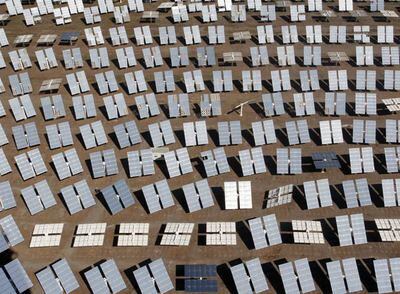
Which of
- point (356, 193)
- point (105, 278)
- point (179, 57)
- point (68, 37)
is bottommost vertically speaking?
point (356, 193)

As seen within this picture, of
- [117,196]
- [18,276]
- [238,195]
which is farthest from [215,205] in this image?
[18,276]

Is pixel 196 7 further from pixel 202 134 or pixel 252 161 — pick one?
pixel 252 161

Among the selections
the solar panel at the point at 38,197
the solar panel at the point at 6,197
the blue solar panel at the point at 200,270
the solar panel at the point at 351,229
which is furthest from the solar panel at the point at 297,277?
the solar panel at the point at 6,197

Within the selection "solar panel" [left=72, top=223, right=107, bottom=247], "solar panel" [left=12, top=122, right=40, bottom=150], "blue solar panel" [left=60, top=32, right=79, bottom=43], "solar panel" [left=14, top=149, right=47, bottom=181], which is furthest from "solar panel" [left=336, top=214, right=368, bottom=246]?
"blue solar panel" [left=60, top=32, right=79, bottom=43]

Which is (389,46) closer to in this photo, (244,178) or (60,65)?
(244,178)

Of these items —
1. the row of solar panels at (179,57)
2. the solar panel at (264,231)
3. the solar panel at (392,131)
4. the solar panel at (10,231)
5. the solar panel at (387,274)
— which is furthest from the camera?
the row of solar panels at (179,57)

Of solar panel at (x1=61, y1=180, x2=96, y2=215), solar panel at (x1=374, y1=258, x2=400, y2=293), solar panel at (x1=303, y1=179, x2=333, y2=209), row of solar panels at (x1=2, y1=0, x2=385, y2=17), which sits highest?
row of solar panels at (x1=2, y1=0, x2=385, y2=17)

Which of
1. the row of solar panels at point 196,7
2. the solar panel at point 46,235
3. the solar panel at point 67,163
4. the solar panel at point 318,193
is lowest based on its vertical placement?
the solar panel at point 318,193

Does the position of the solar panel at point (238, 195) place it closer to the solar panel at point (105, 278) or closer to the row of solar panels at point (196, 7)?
the solar panel at point (105, 278)

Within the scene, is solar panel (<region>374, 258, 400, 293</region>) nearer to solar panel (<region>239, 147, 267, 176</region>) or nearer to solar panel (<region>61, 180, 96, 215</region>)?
solar panel (<region>239, 147, 267, 176</region>)
